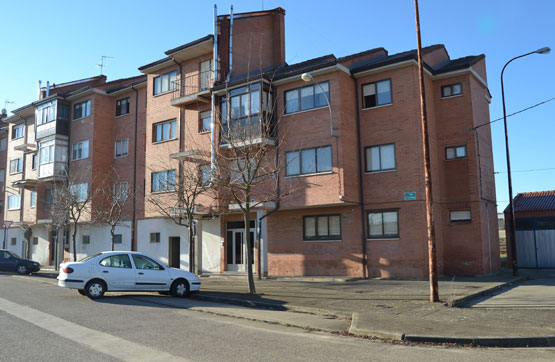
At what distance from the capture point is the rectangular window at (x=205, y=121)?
1006 inches

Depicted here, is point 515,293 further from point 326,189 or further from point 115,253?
point 115,253

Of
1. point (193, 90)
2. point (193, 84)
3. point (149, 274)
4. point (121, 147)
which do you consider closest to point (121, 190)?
point (121, 147)

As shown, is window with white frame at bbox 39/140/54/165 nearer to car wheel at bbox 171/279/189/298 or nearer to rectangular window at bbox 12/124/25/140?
rectangular window at bbox 12/124/25/140

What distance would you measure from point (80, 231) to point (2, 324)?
25.6 meters

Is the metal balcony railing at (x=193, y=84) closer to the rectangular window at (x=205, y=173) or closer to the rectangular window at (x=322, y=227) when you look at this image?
the rectangular window at (x=205, y=173)

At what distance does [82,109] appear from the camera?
111 ft

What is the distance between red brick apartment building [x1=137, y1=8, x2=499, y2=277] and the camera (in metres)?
20.1

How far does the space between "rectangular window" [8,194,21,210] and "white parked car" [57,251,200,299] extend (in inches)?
1196

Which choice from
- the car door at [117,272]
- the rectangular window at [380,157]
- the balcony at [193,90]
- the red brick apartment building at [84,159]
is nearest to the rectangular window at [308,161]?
the rectangular window at [380,157]

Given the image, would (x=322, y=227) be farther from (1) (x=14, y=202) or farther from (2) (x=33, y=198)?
(1) (x=14, y=202)

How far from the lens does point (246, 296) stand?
14422mm

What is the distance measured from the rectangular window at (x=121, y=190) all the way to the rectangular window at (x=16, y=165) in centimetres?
1530

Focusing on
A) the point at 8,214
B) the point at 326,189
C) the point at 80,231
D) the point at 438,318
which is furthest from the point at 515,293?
the point at 8,214

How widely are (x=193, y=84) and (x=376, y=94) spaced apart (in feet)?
34.8
